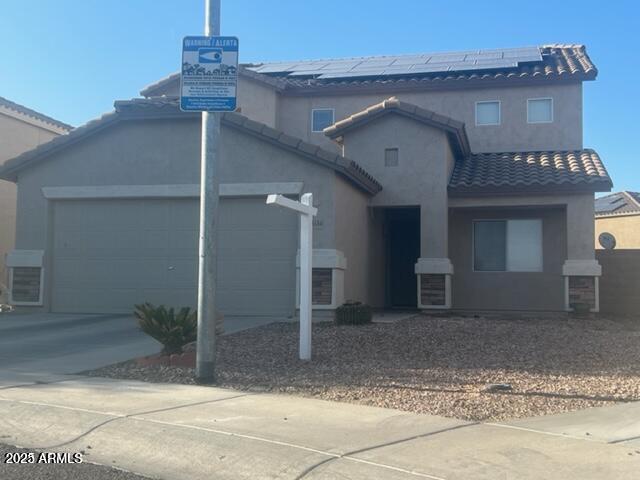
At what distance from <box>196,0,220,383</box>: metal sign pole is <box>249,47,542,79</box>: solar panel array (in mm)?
12660

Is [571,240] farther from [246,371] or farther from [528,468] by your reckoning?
[528,468]

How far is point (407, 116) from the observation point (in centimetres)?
1745

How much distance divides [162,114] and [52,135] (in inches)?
472

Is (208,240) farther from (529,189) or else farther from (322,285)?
(529,189)

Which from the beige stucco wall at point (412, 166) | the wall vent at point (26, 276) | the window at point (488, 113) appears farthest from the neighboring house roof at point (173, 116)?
the window at point (488, 113)

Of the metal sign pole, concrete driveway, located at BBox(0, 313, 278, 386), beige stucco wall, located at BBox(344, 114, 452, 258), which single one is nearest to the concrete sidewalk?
the metal sign pole

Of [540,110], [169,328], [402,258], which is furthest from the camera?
[402,258]

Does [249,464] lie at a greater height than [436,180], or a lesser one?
lesser

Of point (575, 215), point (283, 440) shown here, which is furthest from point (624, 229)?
point (283, 440)

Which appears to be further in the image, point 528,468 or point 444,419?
point 444,419

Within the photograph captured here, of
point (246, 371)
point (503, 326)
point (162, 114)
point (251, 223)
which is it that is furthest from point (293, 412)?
point (162, 114)

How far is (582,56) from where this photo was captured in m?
21.2

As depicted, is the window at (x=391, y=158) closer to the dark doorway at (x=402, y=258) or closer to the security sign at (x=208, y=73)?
the dark doorway at (x=402, y=258)

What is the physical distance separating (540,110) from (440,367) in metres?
12.0
